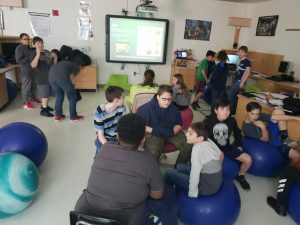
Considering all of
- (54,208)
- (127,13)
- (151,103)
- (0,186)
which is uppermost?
(127,13)

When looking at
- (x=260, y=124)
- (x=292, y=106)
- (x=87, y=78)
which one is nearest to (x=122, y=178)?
(x=260, y=124)

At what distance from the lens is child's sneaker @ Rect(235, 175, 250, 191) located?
8.40 feet

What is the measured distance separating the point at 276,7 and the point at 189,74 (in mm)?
2559

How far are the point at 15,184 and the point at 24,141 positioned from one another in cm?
59

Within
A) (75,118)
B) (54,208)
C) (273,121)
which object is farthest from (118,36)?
(54,208)

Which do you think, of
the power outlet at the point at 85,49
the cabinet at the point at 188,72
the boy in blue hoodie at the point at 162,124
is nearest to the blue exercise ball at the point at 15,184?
the boy in blue hoodie at the point at 162,124

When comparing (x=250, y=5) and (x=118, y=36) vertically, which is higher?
(x=250, y=5)

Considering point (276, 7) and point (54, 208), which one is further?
point (276, 7)

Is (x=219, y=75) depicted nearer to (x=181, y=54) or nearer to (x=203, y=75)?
(x=203, y=75)

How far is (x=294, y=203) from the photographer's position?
82.7 inches

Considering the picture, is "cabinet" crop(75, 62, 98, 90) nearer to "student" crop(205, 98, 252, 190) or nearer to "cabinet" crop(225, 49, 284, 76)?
"student" crop(205, 98, 252, 190)

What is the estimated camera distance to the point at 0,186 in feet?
5.91

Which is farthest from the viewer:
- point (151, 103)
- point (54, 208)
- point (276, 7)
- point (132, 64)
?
point (132, 64)

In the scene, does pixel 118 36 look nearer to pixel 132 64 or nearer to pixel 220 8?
pixel 132 64
